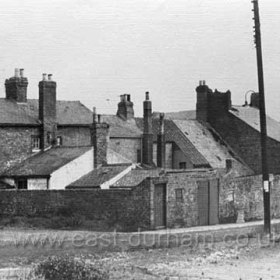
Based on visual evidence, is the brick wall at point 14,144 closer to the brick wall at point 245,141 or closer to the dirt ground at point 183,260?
the brick wall at point 245,141

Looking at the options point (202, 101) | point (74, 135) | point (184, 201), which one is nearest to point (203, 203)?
point (184, 201)

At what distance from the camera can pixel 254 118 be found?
2469 inches

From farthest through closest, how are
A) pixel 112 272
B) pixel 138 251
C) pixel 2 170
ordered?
pixel 2 170 < pixel 138 251 < pixel 112 272

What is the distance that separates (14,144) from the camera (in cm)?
4884

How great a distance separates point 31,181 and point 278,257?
23.4 meters

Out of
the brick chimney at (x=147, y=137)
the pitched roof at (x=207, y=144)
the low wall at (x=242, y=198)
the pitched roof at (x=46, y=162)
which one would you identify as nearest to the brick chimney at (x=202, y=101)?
the pitched roof at (x=207, y=144)

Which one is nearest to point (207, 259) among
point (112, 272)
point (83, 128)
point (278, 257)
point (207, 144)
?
point (278, 257)

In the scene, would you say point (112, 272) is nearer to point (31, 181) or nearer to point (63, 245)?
point (63, 245)

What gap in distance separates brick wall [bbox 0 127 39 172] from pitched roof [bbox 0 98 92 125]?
62 centimetres

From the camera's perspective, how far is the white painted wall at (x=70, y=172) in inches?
1702

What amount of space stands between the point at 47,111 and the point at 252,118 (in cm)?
2142

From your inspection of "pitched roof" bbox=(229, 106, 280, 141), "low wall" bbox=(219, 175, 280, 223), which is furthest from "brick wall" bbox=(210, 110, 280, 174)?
"low wall" bbox=(219, 175, 280, 223)

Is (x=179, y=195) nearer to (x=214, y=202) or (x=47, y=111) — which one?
(x=214, y=202)

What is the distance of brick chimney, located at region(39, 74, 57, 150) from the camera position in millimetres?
49156
